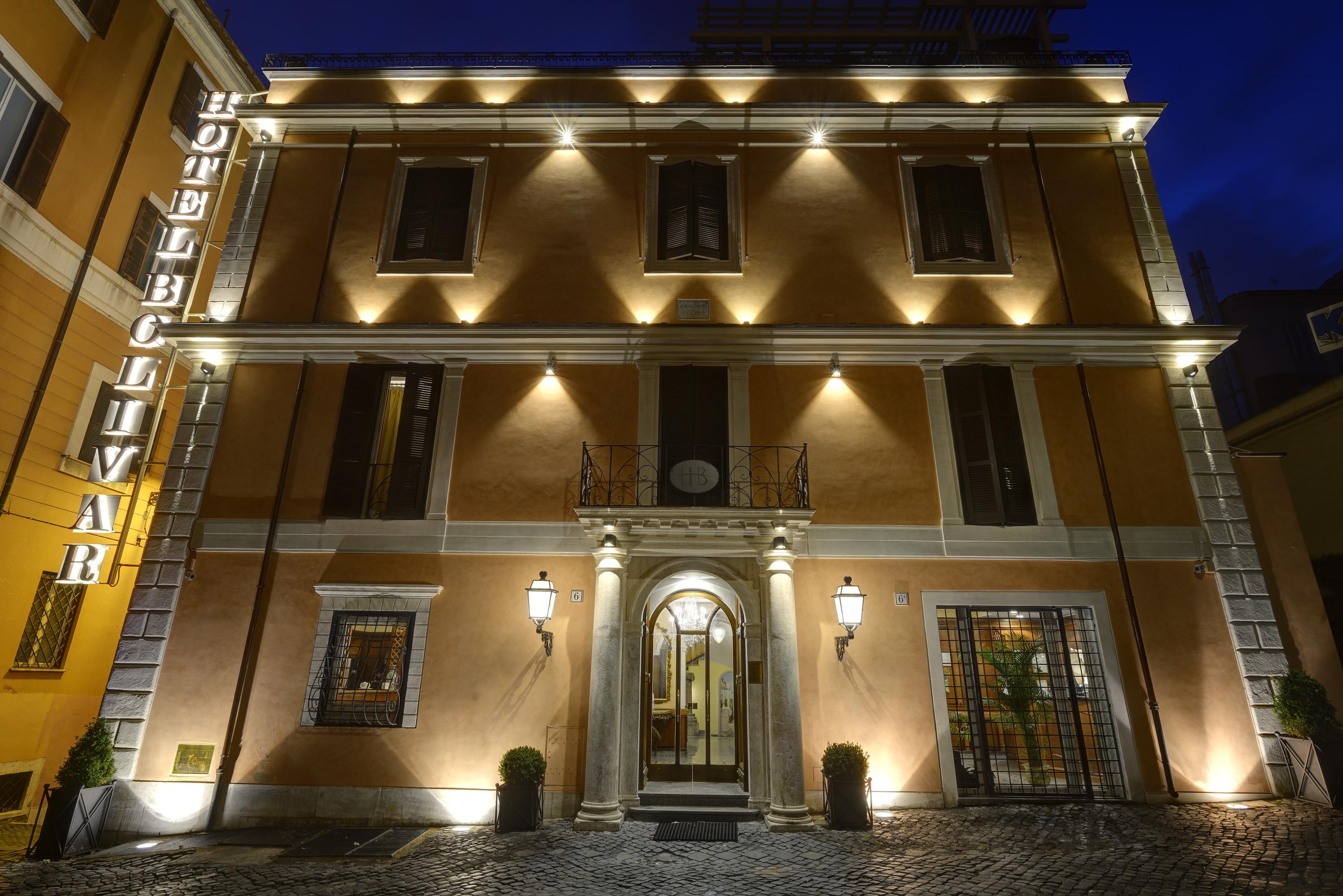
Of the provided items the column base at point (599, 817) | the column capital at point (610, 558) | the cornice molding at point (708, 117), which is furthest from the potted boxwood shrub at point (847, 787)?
the cornice molding at point (708, 117)

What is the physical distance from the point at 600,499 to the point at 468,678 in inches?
118

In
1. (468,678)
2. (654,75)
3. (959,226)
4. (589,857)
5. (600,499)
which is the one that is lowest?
(589,857)

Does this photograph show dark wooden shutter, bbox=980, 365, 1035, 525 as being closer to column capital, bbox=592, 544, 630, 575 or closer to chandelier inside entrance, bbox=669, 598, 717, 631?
chandelier inside entrance, bbox=669, 598, 717, 631

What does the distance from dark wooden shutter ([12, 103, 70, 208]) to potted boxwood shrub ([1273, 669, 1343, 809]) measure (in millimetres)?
19667

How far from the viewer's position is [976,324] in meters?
10.1

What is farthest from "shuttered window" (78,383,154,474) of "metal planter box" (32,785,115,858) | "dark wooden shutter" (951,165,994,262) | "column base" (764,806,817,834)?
"dark wooden shutter" (951,165,994,262)

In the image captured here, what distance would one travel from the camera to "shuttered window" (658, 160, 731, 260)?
10.9 m

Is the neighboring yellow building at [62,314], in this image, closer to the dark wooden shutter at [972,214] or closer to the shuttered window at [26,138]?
the shuttered window at [26,138]

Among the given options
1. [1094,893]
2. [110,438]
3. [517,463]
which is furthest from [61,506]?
[1094,893]

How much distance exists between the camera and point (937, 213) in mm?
11117

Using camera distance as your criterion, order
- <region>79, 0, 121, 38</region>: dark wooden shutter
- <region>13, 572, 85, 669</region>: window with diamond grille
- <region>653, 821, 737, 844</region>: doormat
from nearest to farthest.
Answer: <region>653, 821, 737, 844</region>: doormat < <region>13, 572, 85, 669</region>: window with diamond grille < <region>79, 0, 121, 38</region>: dark wooden shutter

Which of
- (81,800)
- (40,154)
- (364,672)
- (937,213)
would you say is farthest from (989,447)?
(40,154)

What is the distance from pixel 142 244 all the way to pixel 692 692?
44.7ft

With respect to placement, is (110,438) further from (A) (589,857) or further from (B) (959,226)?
(B) (959,226)
